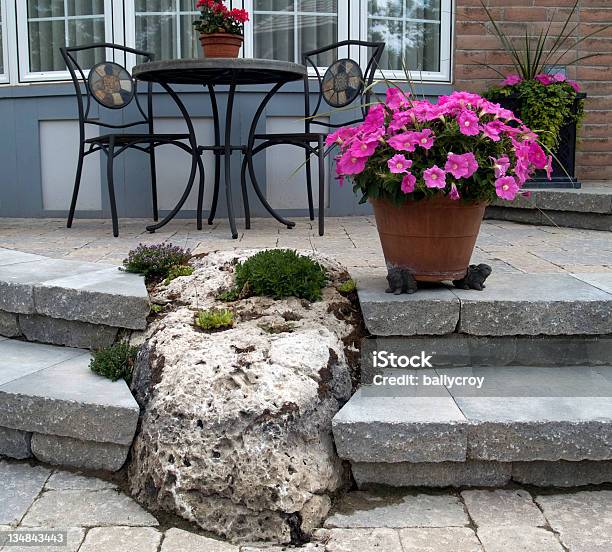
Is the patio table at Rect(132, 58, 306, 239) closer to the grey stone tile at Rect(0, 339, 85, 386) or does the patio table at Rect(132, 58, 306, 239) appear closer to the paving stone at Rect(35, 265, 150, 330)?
the paving stone at Rect(35, 265, 150, 330)

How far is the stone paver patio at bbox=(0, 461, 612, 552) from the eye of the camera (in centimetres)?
180

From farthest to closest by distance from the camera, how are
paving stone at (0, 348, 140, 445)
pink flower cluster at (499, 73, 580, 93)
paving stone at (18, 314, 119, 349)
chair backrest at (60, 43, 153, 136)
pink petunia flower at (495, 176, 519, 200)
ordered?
pink flower cluster at (499, 73, 580, 93)
chair backrest at (60, 43, 153, 136)
paving stone at (18, 314, 119, 349)
pink petunia flower at (495, 176, 519, 200)
paving stone at (0, 348, 140, 445)

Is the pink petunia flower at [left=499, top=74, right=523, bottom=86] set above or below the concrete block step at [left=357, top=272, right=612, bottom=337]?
above

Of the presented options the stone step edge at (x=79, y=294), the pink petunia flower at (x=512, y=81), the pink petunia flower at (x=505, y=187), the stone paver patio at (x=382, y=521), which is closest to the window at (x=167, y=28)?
the pink petunia flower at (x=512, y=81)

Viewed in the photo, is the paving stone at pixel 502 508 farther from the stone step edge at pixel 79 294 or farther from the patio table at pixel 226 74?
the patio table at pixel 226 74

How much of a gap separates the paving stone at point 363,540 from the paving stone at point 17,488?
79 cm

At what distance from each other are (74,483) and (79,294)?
660 mm

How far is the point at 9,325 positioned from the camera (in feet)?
9.05

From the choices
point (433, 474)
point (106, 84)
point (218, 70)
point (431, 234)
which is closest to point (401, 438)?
point (433, 474)

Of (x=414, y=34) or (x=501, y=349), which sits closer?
(x=501, y=349)

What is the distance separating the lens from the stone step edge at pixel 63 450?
2.17 m

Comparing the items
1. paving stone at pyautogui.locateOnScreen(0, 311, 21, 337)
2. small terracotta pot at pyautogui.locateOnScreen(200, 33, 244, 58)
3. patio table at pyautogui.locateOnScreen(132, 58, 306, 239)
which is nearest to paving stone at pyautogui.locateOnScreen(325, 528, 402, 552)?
paving stone at pyautogui.locateOnScreen(0, 311, 21, 337)

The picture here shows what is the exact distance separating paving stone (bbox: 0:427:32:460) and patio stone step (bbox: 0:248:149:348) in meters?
0.41

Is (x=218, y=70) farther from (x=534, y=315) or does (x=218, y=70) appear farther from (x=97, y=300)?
(x=534, y=315)
